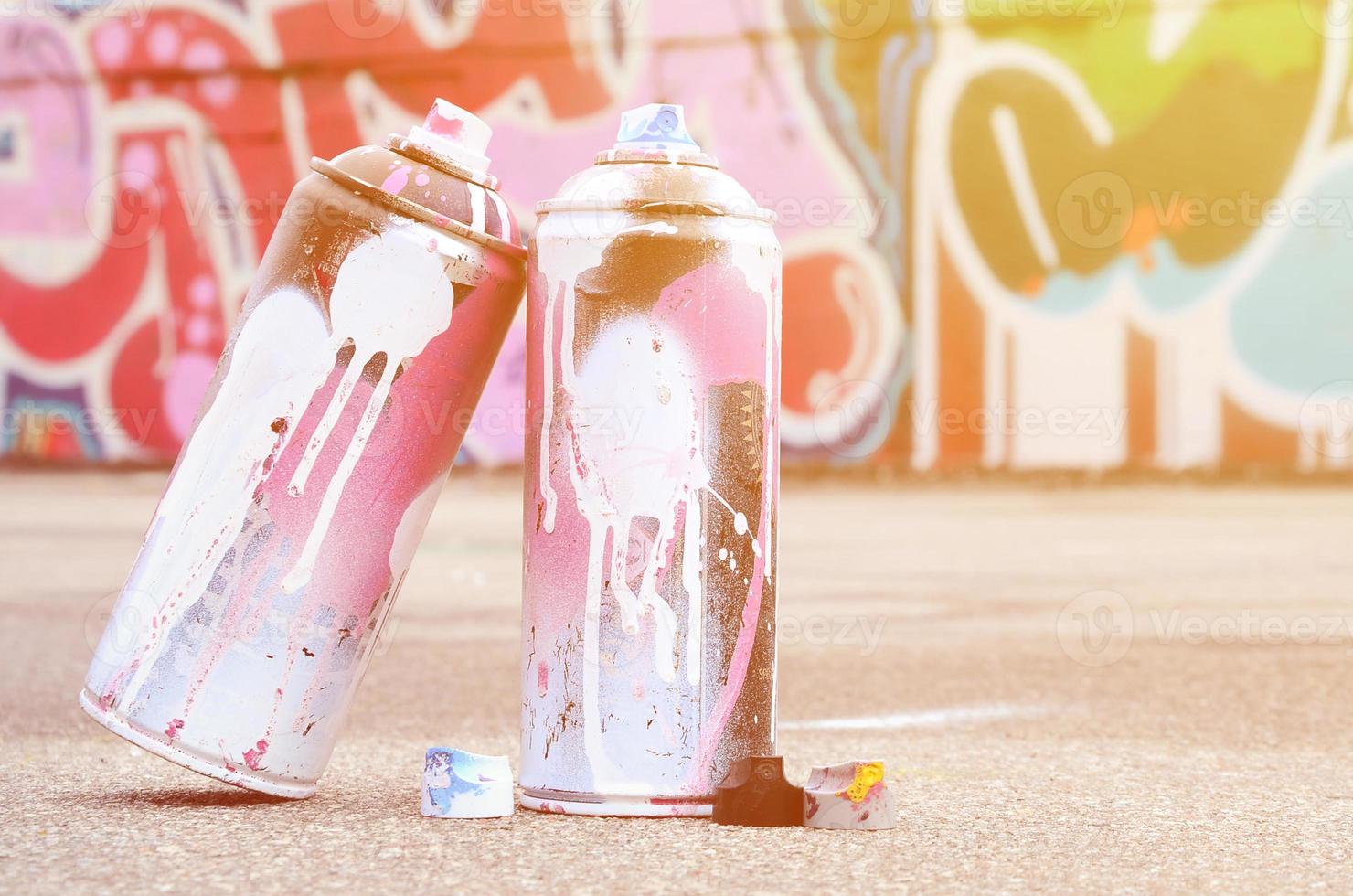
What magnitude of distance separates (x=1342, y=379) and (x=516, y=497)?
6490 mm

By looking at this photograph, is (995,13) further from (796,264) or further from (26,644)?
(26,644)

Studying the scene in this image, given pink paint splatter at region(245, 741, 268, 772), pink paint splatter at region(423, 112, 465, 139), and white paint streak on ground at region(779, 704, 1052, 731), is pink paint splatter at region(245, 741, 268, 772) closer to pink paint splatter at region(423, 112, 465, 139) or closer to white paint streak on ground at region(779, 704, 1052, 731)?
pink paint splatter at region(423, 112, 465, 139)

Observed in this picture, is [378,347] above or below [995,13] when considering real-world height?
below

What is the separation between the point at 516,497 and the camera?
12508 mm

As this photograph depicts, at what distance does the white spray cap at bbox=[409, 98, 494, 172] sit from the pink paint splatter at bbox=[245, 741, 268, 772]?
992 mm

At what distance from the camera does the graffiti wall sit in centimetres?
1395

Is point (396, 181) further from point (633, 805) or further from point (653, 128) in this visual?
point (633, 805)

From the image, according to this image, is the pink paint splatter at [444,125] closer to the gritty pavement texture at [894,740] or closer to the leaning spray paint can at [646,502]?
the leaning spray paint can at [646,502]

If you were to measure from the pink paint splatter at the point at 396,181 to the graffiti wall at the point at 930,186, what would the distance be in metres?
10.8

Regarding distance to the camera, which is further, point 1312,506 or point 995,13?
point 995,13

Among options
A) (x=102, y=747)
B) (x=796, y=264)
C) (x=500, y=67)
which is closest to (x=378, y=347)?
(x=102, y=747)

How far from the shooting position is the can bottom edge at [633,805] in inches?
109

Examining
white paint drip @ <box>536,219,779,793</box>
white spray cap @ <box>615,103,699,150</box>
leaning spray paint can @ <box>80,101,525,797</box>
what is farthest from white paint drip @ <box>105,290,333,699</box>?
white spray cap @ <box>615,103,699,150</box>

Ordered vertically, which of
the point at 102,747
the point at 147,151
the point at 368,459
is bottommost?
the point at 102,747
